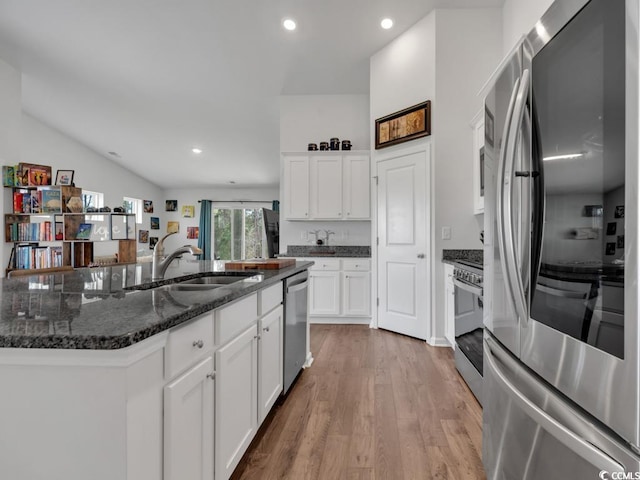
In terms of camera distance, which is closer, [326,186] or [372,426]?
[372,426]

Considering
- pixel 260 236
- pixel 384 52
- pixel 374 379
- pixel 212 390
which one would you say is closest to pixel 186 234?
pixel 260 236

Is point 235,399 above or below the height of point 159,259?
below

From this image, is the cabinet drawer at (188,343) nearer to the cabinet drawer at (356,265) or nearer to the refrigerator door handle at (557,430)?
the refrigerator door handle at (557,430)

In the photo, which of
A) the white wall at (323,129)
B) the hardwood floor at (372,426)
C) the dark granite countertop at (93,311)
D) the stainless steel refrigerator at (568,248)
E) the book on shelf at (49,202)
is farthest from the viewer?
the book on shelf at (49,202)

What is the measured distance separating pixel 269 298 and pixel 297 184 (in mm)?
3095

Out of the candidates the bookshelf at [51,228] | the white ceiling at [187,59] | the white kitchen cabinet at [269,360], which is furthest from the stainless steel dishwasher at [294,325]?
the bookshelf at [51,228]

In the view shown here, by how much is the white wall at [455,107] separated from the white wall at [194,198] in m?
6.28

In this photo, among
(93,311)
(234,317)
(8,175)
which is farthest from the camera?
(8,175)

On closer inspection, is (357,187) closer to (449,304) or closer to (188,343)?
(449,304)

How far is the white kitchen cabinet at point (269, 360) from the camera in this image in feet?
5.70

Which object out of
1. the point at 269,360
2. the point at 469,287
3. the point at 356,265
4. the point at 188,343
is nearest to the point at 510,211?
the point at 188,343

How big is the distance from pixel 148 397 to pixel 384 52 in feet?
14.5

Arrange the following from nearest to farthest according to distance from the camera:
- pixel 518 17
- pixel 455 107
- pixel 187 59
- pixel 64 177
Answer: pixel 518 17 → pixel 455 107 → pixel 187 59 → pixel 64 177

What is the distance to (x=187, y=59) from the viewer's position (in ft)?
14.5
